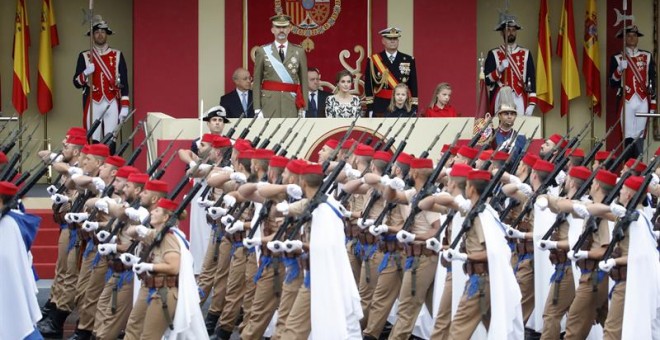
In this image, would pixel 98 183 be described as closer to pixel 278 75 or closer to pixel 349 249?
pixel 349 249

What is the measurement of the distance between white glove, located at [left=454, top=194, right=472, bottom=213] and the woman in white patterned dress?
6340mm

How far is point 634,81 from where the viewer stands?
80.3ft

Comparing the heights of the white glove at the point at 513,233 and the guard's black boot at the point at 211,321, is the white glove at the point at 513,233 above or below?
above

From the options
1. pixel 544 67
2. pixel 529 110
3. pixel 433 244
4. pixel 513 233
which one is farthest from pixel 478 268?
pixel 544 67

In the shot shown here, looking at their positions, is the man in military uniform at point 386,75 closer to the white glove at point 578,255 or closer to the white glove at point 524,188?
the white glove at point 524,188

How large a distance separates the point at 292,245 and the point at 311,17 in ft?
30.5

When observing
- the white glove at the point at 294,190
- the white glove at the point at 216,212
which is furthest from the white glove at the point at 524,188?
the white glove at the point at 216,212

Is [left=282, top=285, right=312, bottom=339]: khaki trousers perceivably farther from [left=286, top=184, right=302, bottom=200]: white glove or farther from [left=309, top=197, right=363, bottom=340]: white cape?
[left=286, top=184, right=302, bottom=200]: white glove

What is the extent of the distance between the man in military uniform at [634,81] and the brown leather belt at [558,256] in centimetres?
818

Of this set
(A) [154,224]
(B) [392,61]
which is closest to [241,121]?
(B) [392,61]

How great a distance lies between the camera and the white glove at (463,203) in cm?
1529

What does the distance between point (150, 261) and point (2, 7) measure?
10436 mm

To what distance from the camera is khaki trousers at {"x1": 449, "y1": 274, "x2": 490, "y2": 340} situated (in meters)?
15.2

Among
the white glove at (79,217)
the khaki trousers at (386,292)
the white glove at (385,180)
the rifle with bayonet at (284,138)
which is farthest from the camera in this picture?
the rifle with bayonet at (284,138)
